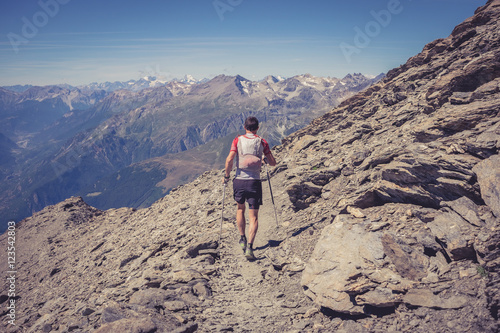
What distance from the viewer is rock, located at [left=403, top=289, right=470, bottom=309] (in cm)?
488

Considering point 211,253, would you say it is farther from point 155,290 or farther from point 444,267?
point 444,267

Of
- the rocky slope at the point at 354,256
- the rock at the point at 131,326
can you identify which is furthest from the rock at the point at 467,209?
the rock at the point at 131,326

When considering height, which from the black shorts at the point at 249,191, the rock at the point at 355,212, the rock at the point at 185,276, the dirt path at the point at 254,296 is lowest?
the dirt path at the point at 254,296

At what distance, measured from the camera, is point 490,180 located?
6.48 m

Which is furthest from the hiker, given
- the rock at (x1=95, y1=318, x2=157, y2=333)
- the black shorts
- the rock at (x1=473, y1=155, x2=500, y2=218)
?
the rock at (x1=473, y1=155, x2=500, y2=218)

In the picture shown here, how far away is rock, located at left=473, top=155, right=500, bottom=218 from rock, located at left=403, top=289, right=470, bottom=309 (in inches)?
98.5

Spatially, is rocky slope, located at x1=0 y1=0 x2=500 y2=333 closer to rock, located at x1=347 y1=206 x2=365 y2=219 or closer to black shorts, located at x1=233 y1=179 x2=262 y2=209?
rock, located at x1=347 y1=206 x2=365 y2=219

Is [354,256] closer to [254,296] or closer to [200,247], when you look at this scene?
[254,296]

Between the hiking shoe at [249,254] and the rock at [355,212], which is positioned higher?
the rock at [355,212]

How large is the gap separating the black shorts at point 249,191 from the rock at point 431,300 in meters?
6.05

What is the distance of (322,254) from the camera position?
26.1ft

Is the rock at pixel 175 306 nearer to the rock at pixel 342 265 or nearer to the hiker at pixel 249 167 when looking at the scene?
the hiker at pixel 249 167

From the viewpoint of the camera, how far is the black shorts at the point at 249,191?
1028 cm

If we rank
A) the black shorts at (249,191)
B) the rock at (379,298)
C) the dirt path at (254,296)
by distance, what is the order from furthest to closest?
the black shorts at (249,191) < the dirt path at (254,296) < the rock at (379,298)
